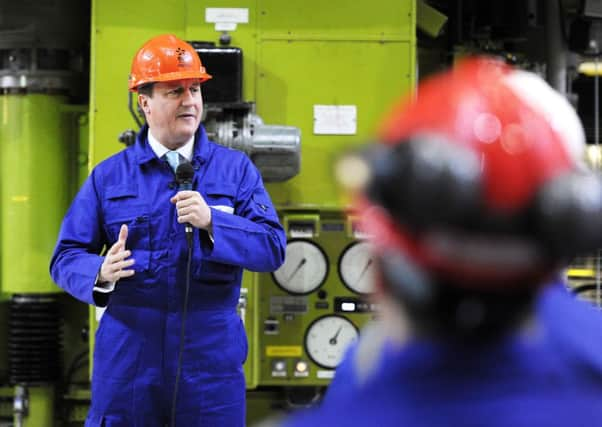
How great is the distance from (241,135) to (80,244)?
1.14m

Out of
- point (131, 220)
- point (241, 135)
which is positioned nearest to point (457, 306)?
point (131, 220)

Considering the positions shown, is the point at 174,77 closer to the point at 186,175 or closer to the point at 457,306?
the point at 186,175

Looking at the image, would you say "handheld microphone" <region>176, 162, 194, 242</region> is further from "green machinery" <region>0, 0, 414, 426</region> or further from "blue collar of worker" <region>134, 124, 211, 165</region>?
"green machinery" <region>0, 0, 414, 426</region>

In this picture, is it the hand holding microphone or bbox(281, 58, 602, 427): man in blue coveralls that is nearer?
bbox(281, 58, 602, 427): man in blue coveralls

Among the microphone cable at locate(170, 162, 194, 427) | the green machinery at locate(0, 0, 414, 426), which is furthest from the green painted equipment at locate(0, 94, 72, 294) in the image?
the microphone cable at locate(170, 162, 194, 427)

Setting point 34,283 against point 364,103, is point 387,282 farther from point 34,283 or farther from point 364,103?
point 34,283

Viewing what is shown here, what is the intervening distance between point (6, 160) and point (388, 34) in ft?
5.91

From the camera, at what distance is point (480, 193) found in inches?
36.2

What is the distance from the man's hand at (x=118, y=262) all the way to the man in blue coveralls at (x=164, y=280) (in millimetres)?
10

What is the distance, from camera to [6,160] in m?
4.66

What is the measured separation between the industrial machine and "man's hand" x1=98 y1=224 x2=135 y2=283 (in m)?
1.22

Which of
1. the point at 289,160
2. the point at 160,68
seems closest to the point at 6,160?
the point at 289,160

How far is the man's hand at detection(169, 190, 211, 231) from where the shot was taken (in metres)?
2.76

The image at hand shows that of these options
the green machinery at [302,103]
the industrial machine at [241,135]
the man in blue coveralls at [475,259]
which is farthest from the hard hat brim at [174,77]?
the man in blue coveralls at [475,259]
